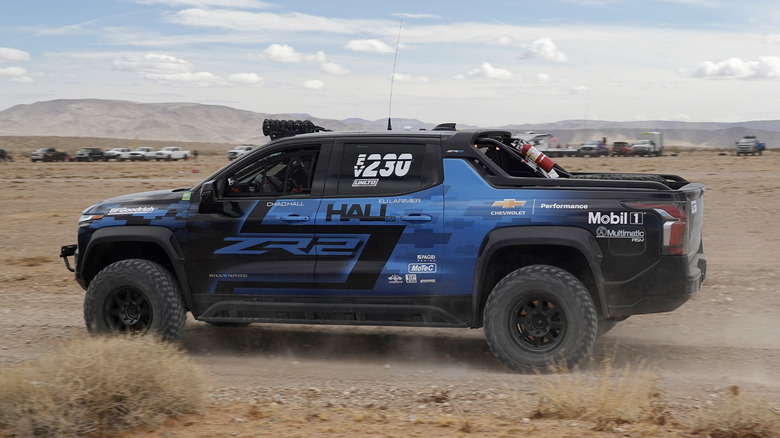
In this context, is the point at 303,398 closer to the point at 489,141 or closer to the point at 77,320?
the point at 489,141

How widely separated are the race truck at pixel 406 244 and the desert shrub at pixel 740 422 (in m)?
1.41

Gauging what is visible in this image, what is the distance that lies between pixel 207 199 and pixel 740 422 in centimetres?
435

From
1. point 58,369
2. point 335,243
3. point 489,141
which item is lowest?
point 58,369

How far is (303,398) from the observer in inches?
242

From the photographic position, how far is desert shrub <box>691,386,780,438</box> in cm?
493

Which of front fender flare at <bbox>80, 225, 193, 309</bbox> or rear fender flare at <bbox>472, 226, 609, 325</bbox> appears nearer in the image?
rear fender flare at <bbox>472, 226, 609, 325</bbox>

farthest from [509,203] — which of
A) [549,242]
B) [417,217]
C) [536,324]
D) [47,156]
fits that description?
[47,156]

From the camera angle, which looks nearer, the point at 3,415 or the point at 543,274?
the point at 3,415

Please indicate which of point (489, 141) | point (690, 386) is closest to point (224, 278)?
point (489, 141)

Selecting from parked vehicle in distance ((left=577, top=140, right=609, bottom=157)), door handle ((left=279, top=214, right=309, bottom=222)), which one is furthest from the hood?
parked vehicle in distance ((left=577, top=140, right=609, bottom=157))

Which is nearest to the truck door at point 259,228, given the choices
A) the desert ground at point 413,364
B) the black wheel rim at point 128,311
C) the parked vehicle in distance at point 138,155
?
the black wheel rim at point 128,311

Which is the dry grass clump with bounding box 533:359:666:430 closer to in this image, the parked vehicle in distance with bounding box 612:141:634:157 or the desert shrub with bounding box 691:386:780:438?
the desert shrub with bounding box 691:386:780:438

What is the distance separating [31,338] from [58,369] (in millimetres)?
3191

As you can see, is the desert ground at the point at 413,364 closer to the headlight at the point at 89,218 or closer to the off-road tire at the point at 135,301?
the off-road tire at the point at 135,301
